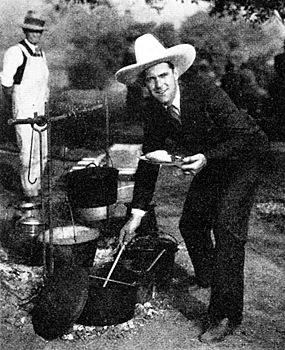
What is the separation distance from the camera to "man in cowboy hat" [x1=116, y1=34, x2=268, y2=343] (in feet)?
10.5

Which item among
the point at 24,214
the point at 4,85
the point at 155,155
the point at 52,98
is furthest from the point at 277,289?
the point at 52,98

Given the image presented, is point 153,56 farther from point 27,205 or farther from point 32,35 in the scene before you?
point 32,35

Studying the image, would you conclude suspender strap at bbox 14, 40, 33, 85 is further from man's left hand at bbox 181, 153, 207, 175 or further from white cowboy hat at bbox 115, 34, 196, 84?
man's left hand at bbox 181, 153, 207, 175

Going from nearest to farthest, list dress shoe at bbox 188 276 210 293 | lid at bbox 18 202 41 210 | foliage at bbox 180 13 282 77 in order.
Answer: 1. dress shoe at bbox 188 276 210 293
2. lid at bbox 18 202 41 210
3. foliage at bbox 180 13 282 77

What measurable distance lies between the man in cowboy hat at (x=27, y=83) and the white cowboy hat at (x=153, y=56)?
2.39 m

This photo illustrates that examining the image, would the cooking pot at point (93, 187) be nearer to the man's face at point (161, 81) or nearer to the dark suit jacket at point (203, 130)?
the dark suit jacket at point (203, 130)

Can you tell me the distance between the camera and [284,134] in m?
8.21

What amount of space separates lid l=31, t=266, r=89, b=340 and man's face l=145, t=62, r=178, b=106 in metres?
1.14

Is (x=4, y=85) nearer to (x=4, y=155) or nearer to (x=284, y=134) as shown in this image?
(x=4, y=155)

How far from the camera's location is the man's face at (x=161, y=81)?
127 inches

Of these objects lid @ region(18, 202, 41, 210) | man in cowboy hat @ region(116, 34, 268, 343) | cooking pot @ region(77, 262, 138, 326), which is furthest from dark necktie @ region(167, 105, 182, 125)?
lid @ region(18, 202, 41, 210)

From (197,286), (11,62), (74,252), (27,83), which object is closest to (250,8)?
(27,83)

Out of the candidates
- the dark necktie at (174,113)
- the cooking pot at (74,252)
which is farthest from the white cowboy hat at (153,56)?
the cooking pot at (74,252)

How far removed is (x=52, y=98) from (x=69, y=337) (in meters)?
4.33
